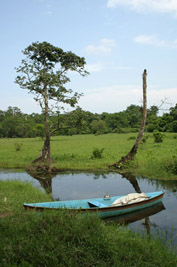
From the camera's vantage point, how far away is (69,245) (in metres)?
6.01

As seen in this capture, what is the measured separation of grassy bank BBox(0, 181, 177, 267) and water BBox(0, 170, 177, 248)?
303 centimetres

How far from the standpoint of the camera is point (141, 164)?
790 inches

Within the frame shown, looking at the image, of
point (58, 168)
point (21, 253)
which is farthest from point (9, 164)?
point (21, 253)

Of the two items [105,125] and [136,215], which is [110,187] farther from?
[105,125]

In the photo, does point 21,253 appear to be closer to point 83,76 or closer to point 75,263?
point 75,263

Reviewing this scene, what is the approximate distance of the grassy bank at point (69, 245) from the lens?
5.64 meters

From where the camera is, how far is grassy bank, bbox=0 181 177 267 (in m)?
5.64

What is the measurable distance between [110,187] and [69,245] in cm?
1035

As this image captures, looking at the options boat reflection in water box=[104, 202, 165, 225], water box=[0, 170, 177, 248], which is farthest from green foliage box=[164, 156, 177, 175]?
boat reflection in water box=[104, 202, 165, 225]

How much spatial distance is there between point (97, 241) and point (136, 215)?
16.7ft

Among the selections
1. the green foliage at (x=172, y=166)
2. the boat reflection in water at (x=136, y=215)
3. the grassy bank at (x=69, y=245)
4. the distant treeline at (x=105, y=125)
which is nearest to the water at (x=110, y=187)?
the boat reflection in water at (x=136, y=215)

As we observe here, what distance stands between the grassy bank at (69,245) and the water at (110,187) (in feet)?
9.95

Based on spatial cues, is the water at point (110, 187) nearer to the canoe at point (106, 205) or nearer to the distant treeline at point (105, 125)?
the canoe at point (106, 205)

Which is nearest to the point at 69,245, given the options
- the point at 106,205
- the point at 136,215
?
the point at 106,205
